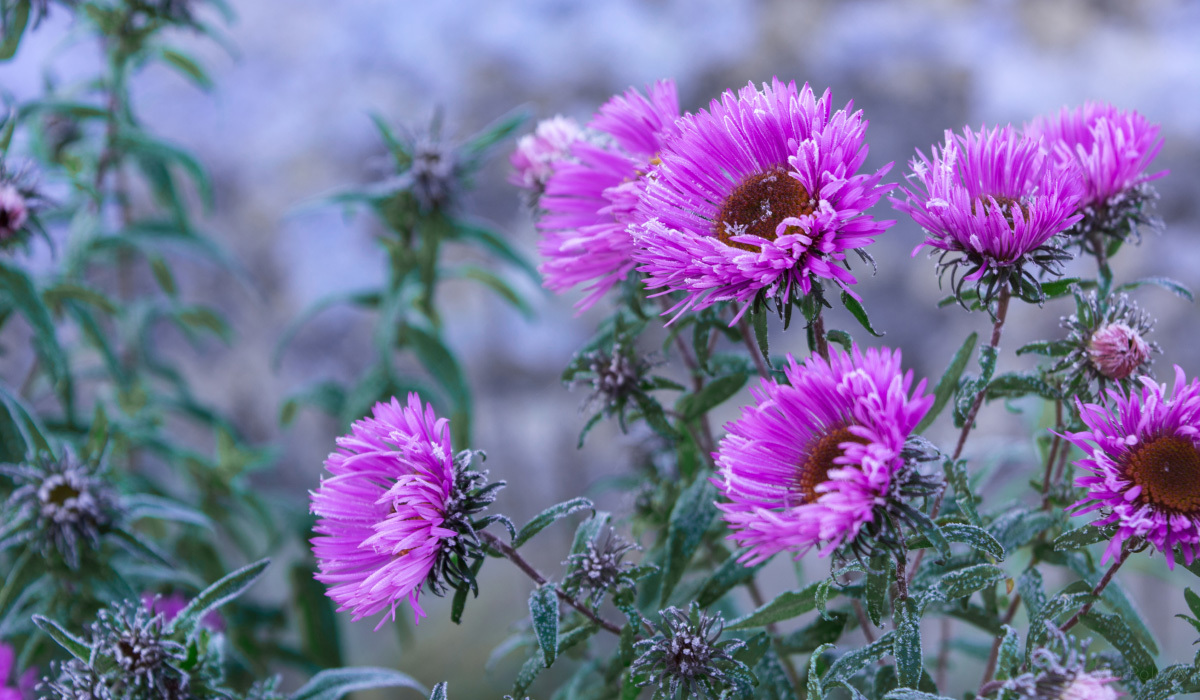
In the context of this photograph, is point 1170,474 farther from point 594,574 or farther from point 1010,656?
point 594,574

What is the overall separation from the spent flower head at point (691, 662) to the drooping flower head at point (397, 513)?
13cm

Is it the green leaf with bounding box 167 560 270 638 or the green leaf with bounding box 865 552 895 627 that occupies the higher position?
the green leaf with bounding box 167 560 270 638

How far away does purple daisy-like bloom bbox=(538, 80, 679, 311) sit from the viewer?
641 mm

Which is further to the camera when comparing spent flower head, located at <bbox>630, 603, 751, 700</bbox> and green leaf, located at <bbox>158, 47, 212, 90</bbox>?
green leaf, located at <bbox>158, 47, 212, 90</bbox>

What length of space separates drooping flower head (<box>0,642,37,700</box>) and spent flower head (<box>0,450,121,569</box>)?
9 cm

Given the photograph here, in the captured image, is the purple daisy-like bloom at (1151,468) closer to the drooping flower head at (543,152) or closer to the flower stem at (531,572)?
the flower stem at (531,572)

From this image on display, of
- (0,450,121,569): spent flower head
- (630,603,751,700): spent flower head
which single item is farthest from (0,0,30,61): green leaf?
(630,603,751,700): spent flower head

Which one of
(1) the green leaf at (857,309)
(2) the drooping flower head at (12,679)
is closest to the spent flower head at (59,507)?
(2) the drooping flower head at (12,679)

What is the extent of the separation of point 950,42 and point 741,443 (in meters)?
1.34

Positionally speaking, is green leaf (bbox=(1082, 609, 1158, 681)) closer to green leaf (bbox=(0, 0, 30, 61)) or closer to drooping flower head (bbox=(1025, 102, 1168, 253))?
drooping flower head (bbox=(1025, 102, 1168, 253))

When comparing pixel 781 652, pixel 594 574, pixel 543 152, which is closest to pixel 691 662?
pixel 594 574

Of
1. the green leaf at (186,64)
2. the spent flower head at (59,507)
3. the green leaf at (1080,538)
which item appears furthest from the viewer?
the green leaf at (186,64)

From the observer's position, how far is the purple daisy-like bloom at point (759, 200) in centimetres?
50

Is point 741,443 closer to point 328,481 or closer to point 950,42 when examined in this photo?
point 328,481
